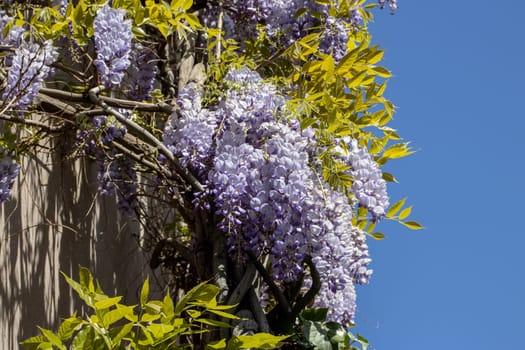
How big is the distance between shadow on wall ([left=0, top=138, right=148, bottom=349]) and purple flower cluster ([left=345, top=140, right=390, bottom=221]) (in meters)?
0.91

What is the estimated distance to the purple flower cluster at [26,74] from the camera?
2.52m

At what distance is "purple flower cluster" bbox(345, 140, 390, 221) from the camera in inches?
113

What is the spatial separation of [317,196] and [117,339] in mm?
890

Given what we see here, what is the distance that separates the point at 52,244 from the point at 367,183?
110 cm

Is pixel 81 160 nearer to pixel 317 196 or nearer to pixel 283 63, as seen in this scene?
pixel 283 63

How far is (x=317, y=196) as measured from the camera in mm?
2764

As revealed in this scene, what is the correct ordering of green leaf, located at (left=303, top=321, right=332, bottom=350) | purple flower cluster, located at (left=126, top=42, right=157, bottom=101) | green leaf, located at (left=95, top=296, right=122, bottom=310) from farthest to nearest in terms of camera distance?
1. purple flower cluster, located at (left=126, top=42, right=157, bottom=101)
2. green leaf, located at (left=303, top=321, right=332, bottom=350)
3. green leaf, located at (left=95, top=296, right=122, bottom=310)

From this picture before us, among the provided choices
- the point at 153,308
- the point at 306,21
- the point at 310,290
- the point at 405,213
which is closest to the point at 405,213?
the point at 405,213

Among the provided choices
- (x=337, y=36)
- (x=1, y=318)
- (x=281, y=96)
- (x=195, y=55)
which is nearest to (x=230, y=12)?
(x=195, y=55)

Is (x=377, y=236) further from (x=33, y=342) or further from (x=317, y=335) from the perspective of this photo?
(x=33, y=342)

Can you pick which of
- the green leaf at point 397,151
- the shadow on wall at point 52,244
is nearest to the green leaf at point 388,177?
the green leaf at point 397,151

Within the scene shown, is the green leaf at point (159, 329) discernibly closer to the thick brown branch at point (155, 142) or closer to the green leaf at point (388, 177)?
the thick brown branch at point (155, 142)

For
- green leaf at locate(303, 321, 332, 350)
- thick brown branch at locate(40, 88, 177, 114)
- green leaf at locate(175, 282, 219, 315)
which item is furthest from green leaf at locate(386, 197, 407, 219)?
green leaf at locate(175, 282, 219, 315)

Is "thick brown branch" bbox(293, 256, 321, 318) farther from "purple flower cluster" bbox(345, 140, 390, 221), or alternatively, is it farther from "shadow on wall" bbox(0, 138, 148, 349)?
"shadow on wall" bbox(0, 138, 148, 349)
